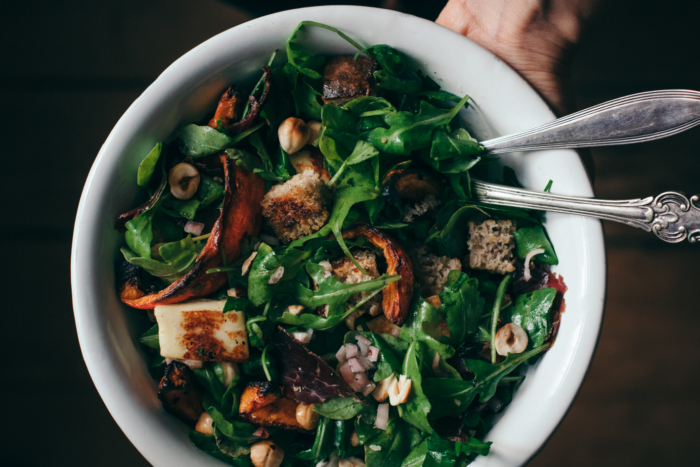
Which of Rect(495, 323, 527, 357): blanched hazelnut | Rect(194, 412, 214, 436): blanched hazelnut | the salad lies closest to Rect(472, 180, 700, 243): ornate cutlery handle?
the salad

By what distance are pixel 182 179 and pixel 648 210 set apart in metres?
1.35

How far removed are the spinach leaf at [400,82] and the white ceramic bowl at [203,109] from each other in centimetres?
5

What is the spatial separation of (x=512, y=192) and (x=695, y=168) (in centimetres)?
188

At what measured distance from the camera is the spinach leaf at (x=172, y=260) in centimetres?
130

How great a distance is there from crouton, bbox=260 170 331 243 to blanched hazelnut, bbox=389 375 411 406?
52 cm

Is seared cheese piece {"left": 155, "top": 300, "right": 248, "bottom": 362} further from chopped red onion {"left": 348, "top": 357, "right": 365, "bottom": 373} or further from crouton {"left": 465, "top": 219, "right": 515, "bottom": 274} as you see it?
crouton {"left": 465, "top": 219, "right": 515, "bottom": 274}

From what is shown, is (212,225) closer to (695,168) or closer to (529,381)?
(529,381)

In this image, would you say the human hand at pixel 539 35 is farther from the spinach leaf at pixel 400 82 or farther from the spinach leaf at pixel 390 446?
the spinach leaf at pixel 390 446

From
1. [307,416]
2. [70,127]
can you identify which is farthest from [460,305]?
[70,127]

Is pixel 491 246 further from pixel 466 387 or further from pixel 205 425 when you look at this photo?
pixel 205 425

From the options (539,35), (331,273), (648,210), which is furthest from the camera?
(539,35)

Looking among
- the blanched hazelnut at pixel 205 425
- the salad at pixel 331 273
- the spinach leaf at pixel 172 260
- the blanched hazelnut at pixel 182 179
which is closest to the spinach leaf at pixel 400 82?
the salad at pixel 331 273

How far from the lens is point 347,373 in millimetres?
1372

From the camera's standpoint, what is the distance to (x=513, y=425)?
4.50ft
